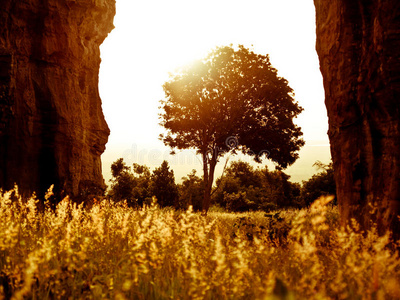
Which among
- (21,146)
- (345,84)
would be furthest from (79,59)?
(345,84)

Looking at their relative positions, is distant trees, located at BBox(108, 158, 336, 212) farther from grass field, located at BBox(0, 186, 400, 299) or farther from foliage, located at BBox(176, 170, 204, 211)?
grass field, located at BBox(0, 186, 400, 299)

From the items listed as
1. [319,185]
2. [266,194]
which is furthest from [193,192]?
[319,185]

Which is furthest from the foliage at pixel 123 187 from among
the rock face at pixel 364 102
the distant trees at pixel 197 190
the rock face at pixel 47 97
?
the rock face at pixel 364 102

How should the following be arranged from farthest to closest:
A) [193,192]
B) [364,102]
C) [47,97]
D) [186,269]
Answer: [193,192]
[47,97]
[364,102]
[186,269]

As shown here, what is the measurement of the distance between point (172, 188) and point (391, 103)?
26.4m

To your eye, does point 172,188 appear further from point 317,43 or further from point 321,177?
point 317,43

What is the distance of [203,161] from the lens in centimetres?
1922

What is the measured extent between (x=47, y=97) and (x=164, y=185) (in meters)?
20.8

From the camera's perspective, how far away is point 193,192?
34219mm

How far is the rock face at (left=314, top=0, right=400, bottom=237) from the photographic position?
5.42 m

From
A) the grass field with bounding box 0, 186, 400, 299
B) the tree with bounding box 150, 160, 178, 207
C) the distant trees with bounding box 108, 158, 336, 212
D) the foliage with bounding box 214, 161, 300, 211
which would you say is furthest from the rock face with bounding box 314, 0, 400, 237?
the tree with bounding box 150, 160, 178, 207

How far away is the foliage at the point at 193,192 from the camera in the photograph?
111ft

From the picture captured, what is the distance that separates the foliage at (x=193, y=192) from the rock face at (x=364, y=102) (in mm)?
26522

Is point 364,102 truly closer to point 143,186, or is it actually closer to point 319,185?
point 319,185
